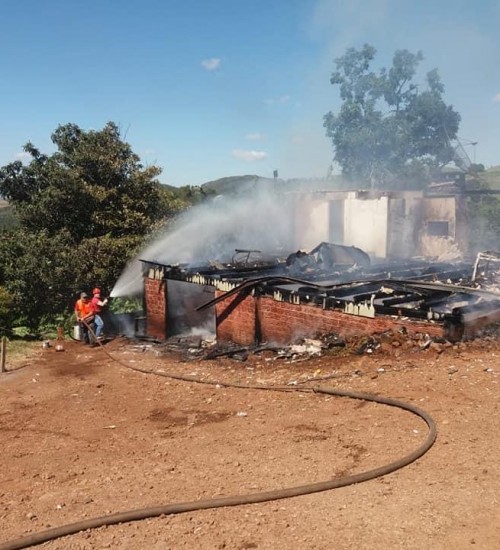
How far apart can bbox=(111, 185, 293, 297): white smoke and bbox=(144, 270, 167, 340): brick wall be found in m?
1.17

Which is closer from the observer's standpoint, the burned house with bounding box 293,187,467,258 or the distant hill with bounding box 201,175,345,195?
the burned house with bounding box 293,187,467,258

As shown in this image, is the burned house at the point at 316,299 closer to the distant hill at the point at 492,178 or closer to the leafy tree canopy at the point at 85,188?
the leafy tree canopy at the point at 85,188

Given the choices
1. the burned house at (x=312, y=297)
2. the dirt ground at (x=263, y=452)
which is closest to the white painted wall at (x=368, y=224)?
the burned house at (x=312, y=297)

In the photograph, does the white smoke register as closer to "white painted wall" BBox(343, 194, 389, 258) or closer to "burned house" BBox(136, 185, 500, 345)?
"burned house" BBox(136, 185, 500, 345)

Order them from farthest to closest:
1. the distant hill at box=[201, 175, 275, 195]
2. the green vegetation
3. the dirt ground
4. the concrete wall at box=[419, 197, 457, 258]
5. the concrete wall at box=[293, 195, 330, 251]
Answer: the distant hill at box=[201, 175, 275, 195] < the concrete wall at box=[293, 195, 330, 251] < the concrete wall at box=[419, 197, 457, 258] < the green vegetation < the dirt ground

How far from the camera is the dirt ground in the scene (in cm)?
404

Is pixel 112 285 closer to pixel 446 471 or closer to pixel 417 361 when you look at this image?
pixel 417 361

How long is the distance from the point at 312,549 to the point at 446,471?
1707 millimetres

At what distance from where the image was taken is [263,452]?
566 cm

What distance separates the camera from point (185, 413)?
24.2ft

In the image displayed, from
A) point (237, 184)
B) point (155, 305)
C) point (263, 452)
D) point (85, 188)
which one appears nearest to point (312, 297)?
point (263, 452)

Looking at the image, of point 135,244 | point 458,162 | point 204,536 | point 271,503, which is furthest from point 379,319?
point 458,162

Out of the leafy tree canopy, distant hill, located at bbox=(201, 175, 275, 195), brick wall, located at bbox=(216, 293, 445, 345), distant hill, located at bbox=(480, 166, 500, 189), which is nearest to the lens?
brick wall, located at bbox=(216, 293, 445, 345)

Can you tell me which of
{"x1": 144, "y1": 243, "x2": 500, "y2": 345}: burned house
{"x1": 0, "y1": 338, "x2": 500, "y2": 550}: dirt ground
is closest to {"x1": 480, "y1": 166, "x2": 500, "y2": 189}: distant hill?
{"x1": 144, "y1": 243, "x2": 500, "y2": 345}: burned house
